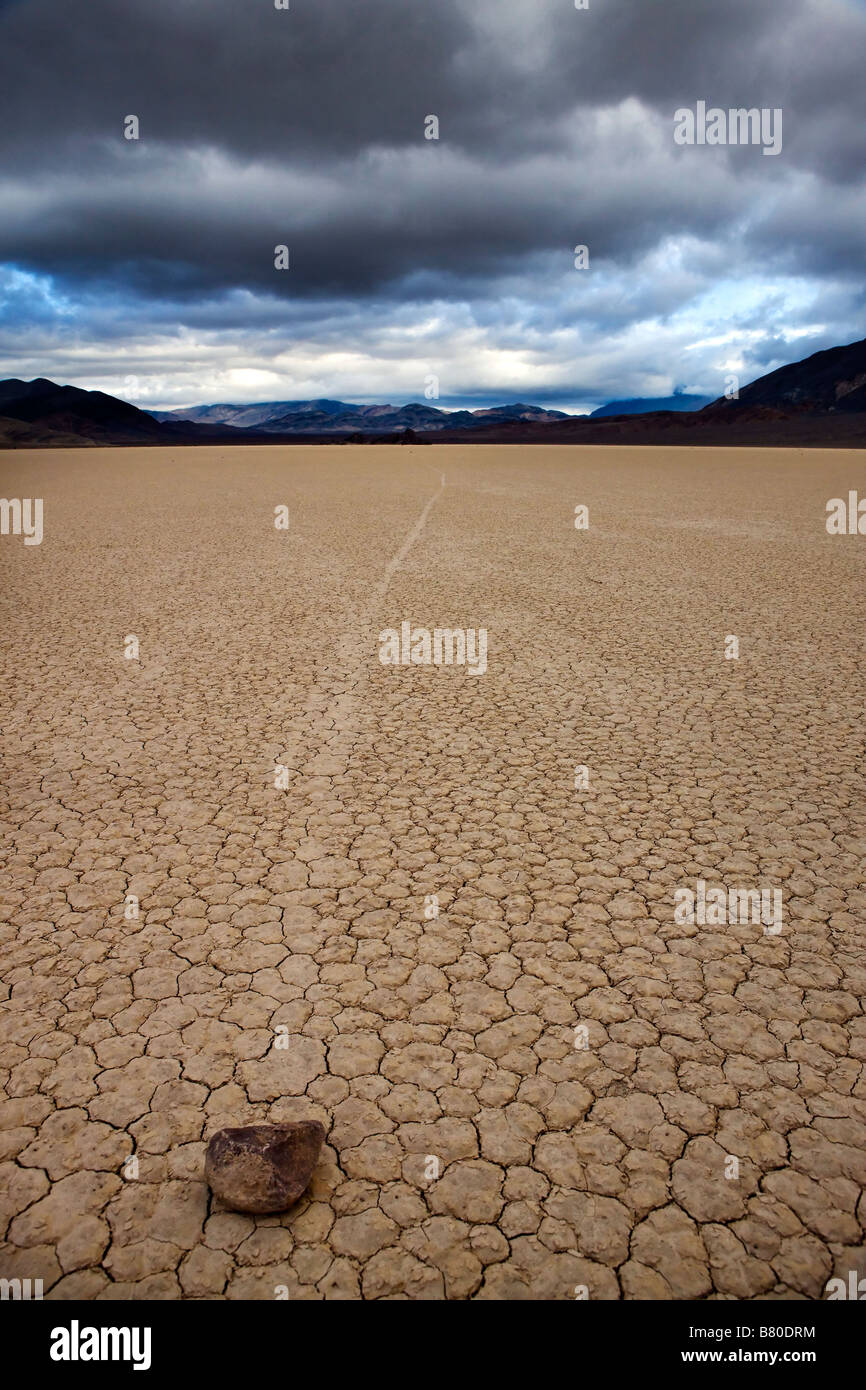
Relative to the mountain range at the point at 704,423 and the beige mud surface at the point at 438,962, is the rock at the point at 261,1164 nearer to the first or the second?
the beige mud surface at the point at 438,962

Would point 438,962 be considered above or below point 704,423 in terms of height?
below

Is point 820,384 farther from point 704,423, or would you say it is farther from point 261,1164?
point 261,1164

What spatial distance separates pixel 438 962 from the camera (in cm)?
336

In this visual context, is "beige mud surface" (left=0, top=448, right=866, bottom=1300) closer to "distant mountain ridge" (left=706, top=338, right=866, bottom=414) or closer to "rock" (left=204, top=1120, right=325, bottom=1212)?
"rock" (left=204, top=1120, right=325, bottom=1212)

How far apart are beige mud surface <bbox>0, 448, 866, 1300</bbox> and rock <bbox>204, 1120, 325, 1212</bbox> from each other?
0.31ft

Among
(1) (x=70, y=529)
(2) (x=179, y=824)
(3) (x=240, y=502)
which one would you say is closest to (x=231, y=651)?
(2) (x=179, y=824)

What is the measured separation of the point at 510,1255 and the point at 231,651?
6.46 meters

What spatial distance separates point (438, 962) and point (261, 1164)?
4.06 feet

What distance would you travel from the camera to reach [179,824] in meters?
4.49

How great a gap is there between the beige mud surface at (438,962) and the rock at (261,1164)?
0.09m

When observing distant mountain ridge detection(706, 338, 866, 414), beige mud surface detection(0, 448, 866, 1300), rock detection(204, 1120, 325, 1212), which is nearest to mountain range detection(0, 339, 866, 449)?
distant mountain ridge detection(706, 338, 866, 414)

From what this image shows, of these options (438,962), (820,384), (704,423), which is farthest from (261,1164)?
(820,384)

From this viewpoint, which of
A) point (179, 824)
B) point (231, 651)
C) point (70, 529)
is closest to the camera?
point (179, 824)
